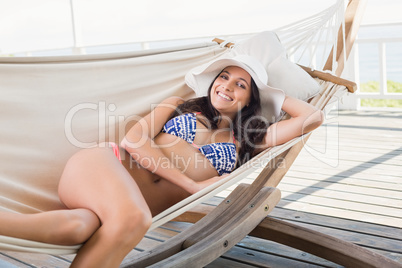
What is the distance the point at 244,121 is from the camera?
6.57 ft

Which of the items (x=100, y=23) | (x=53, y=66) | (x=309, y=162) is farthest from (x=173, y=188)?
(x=100, y=23)

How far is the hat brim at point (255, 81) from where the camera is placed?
1.94m

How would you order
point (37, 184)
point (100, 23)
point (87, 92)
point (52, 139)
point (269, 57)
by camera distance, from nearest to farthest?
point (37, 184), point (52, 139), point (87, 92), point (269, 57), point (100, 23)

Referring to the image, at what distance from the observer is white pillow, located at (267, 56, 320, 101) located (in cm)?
209

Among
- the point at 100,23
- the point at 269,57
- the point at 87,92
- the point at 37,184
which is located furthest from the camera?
the point at 100,23

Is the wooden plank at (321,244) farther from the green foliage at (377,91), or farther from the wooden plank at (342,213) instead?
the green foliage at (377,91)

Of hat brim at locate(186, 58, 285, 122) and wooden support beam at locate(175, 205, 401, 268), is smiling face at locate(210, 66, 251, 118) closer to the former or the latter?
hat brim at locate(186, 58, 285, 122)

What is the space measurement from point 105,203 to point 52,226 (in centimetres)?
17

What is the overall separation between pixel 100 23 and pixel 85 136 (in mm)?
18746

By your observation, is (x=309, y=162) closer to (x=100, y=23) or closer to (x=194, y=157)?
(x=194, y=157)

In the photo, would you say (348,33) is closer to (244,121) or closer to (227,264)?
(244,121)

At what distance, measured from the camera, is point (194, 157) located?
6.10 ft

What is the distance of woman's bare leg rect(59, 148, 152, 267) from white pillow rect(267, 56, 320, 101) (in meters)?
0.88

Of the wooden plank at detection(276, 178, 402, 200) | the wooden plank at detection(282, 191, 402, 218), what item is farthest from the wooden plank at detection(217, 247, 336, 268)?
the wooden plank at detection(276, 178, 402, 200)
